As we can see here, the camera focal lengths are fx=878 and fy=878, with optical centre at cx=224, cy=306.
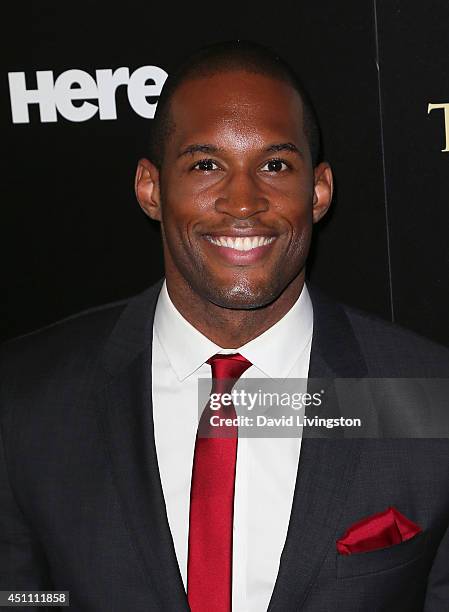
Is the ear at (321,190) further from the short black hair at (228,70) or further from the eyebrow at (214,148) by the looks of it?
the eyebrow at (214,148)

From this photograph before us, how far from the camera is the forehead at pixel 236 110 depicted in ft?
6.36

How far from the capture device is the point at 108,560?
197cm

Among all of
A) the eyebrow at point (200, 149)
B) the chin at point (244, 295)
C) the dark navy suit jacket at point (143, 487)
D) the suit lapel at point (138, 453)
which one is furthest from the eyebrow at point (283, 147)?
the suit lapel at point (138, 453)

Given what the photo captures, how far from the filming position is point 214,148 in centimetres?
194

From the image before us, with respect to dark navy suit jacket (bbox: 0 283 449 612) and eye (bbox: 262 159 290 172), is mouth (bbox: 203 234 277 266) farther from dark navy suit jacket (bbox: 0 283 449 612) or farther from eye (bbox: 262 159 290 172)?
dark navy suit jacket (bbox: 0 283 449 612)

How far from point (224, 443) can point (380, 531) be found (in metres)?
0.40

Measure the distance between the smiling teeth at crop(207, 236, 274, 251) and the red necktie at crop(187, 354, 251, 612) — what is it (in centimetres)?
29

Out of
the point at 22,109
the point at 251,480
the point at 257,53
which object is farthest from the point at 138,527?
the point at 22,109

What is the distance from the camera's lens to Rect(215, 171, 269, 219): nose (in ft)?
6.20

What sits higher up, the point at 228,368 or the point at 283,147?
the point at 283,147

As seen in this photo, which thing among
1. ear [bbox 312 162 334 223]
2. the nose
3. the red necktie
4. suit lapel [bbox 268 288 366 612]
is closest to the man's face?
the nose

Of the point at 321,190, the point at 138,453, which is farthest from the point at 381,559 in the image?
the point at 321,190

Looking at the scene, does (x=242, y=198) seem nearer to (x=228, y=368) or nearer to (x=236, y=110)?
(x=236, y=110)

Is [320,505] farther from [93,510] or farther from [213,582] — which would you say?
[93,510]
